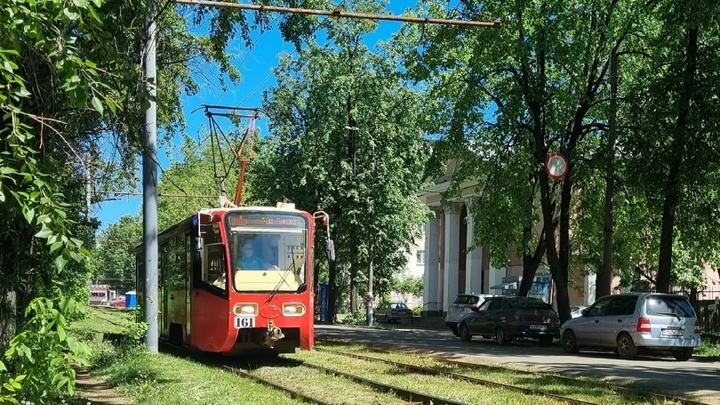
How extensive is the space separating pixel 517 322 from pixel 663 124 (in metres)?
7.78

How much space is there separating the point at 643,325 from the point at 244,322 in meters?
10.4

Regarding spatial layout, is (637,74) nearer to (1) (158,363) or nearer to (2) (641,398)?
(2) (641,398)

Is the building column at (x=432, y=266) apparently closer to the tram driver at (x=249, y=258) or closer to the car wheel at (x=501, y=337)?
Result: the car wheel at (x=501, y=337)

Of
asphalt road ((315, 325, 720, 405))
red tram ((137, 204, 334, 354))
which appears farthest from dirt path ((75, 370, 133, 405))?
asphalt road ((315, 325, 720, 405))

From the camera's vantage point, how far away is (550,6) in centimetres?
2495

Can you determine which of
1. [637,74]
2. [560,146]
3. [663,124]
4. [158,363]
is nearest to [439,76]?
[560,146]

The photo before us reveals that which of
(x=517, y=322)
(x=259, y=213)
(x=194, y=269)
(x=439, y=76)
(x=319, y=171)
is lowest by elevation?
(x=517, y=322)

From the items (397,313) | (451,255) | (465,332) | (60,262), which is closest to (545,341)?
(465,332)

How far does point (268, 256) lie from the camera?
1623cm

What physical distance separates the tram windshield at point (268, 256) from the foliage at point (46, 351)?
954 centimetres

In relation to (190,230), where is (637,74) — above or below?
above

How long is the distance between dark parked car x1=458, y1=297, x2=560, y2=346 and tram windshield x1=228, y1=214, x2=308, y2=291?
1210 centimetres

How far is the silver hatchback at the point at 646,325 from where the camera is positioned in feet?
66.2

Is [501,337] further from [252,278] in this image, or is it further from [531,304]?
[252,278]
